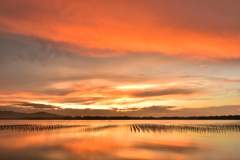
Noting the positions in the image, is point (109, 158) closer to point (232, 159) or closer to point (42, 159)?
point (42, 159)

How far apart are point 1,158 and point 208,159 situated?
76.1 ft

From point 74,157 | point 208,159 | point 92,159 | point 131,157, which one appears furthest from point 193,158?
point 74,157

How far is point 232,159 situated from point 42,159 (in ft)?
69.6

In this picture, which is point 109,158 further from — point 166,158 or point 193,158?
point 193,158

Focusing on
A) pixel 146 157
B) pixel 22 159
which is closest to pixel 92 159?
pixel 146 157

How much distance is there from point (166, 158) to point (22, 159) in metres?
16.0

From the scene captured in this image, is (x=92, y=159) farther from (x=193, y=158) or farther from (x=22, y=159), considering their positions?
(x=193, y=158)

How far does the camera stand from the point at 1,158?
968 inches

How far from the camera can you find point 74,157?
25297 millimetres

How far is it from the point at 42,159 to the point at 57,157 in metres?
1.83

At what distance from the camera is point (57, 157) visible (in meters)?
25.4

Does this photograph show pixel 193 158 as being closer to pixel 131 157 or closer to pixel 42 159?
pixel 131 157

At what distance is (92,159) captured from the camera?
945 inches

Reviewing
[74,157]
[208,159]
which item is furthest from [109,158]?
[208,159]
